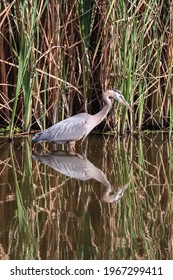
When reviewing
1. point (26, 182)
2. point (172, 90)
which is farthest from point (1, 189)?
point (172, 90)

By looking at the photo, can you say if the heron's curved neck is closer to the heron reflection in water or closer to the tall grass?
Answer: the tall grass

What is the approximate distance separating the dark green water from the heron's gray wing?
13cm

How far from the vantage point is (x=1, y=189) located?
5422 millimetres

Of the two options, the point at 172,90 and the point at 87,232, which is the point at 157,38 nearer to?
the point at 172,90

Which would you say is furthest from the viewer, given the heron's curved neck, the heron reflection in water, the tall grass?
the heron's curved neck

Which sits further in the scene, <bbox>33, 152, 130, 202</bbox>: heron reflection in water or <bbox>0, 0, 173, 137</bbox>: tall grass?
<bbox>0, 0, 173, 137</bbox>: tall grass

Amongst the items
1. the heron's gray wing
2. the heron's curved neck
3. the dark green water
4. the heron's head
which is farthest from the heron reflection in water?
the heron's head

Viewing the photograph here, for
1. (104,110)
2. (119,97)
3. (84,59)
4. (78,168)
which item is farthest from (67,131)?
(78,168)

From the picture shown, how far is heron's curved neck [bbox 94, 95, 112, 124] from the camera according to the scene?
285 inches

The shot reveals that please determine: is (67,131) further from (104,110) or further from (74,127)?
(104,110)

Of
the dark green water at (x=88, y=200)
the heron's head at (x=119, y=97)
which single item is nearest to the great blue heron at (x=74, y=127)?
the heron's head at (x=119, y=97)

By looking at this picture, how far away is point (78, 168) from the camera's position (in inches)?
245

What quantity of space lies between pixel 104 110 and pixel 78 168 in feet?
3.95

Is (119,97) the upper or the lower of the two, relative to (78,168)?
upper
